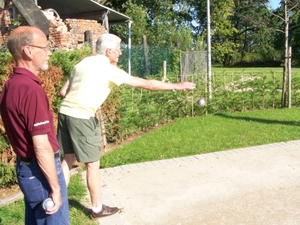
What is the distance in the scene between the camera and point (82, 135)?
3490mm

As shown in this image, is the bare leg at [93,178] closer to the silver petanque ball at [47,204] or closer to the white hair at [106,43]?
the white hair at [106,43]

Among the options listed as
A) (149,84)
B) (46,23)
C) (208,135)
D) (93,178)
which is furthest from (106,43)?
(46,23)

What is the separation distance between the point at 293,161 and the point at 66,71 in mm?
3605

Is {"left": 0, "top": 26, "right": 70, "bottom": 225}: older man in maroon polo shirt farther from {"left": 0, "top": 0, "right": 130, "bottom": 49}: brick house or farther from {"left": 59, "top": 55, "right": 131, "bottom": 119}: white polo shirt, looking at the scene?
{"left": 0, "top": 0, "right": 130, "bottom": 49}: brick house

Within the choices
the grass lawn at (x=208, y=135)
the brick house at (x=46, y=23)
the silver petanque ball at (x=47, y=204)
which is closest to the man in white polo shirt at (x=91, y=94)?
the silver petanque ball at (x=47, y=204)

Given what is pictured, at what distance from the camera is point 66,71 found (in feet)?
17.6

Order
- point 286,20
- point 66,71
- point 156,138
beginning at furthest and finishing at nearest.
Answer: point 286,20 → point 156,138 → point 66,71

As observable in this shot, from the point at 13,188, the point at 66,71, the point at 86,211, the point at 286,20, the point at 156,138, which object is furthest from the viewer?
the point at 286,20

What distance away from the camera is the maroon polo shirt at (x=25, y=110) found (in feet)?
6.81

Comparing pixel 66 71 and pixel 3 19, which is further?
pixel 3 19

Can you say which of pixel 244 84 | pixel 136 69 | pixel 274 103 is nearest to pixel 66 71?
pixel 244 84

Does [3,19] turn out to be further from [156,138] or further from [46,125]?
[46,125]

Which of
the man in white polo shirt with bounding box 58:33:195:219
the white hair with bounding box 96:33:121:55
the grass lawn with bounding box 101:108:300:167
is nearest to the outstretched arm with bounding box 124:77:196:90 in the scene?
the man in white polo shirt with bounding box 58:33:195:219

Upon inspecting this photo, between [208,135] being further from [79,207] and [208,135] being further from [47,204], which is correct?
[47,204]
